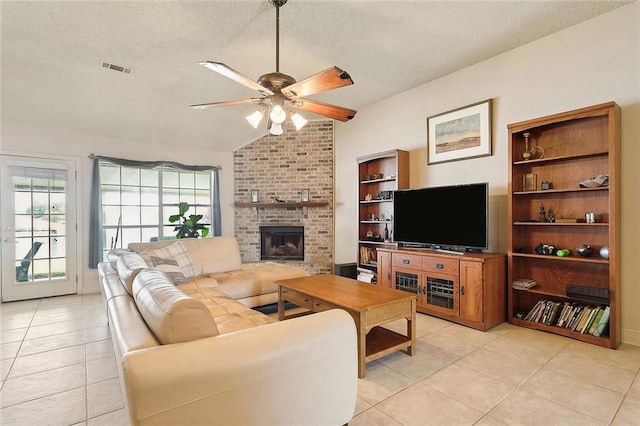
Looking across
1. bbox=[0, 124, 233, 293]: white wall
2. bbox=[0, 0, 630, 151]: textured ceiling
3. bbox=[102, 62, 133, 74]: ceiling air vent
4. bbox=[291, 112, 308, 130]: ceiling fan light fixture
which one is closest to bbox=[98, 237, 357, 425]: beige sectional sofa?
bbox=[291, 112, 308, 130]: ceiling fan light fixture

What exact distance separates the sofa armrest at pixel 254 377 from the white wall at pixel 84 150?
15.7 ft

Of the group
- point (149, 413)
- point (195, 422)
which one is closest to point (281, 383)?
point (195, 422)

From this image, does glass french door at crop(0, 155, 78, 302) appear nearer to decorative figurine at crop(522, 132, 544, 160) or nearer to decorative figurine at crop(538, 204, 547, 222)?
decorative figurine at crop(522, 132, 544, 160)

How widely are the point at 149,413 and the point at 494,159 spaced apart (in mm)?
3900

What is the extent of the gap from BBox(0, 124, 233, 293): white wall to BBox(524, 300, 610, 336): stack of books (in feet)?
18.5

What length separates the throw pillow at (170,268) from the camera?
10.8ft

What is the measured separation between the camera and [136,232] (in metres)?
5.43

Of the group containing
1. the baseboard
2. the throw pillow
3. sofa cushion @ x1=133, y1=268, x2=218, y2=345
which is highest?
sofa cushion @ x1=133, y1=268, x2=218, y2=345

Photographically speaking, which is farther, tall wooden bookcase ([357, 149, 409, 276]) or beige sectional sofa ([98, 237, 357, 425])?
tall wooden bookcase ([357, 149, 409, 276])

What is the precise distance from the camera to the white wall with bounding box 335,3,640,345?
2.78 meters

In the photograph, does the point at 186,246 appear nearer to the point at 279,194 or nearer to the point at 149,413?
the point at 279,194

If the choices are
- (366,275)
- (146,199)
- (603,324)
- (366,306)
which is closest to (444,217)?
(366,275)

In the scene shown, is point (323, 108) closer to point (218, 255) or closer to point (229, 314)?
point (229, 314)

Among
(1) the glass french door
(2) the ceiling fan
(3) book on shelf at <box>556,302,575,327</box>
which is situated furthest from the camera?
(1) the glass french door
